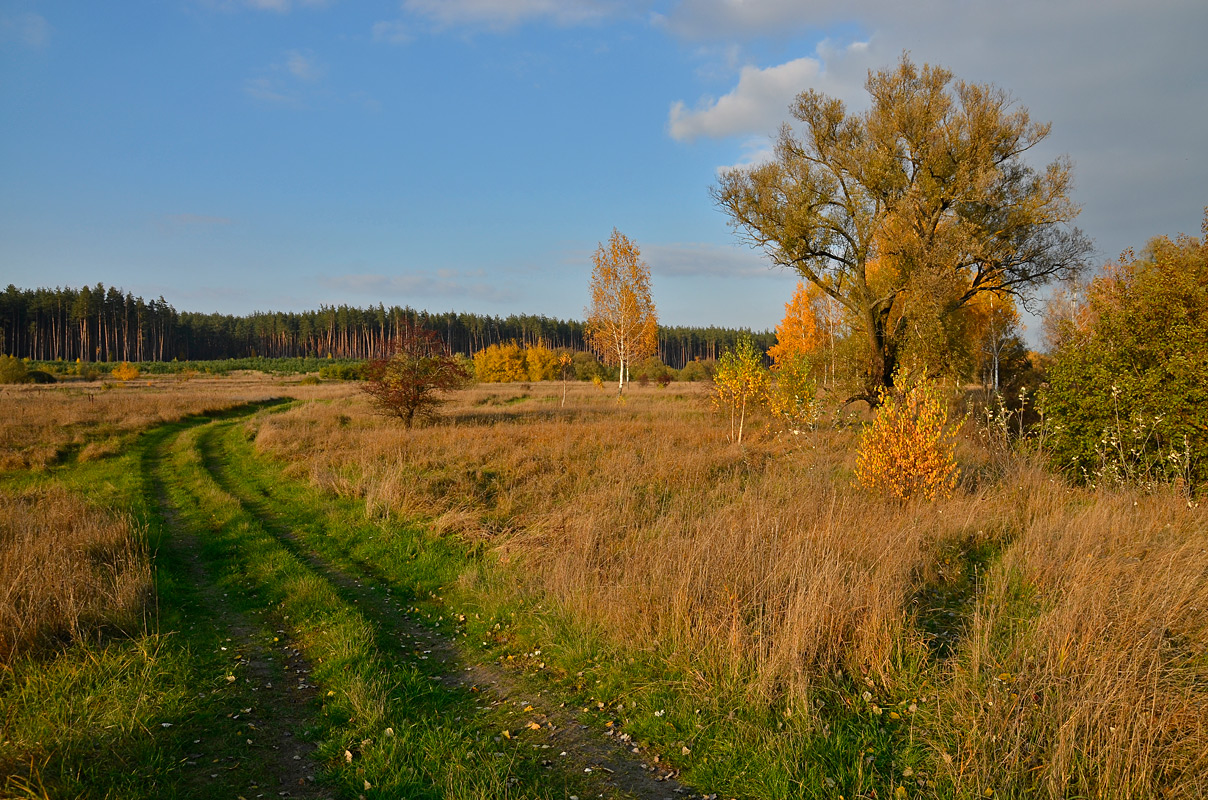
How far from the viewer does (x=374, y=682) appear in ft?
17.3

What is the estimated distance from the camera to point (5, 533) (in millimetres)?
8195

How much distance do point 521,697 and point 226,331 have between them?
139 meters

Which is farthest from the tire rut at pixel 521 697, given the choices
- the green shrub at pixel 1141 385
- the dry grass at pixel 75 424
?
the dry grass at pixel 75 424

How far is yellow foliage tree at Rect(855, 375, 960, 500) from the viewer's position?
9094 millimetres

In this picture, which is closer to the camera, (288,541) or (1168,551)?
(1168,551)

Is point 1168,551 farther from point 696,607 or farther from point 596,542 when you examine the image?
point 596,542

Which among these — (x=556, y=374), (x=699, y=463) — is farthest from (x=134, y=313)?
(x=699, y=463)

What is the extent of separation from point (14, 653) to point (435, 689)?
369 centimetres

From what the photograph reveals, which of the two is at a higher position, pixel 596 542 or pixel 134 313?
pixel 134 313

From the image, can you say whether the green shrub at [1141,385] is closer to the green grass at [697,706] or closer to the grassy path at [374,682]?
the green grass at [697,706]

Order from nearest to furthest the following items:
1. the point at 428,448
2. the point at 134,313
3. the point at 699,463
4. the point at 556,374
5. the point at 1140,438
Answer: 1. the point at 1140,438
2. the point at 699,463
3. the point at 428,448
4. the point at 556,374
5. the point at 134,313

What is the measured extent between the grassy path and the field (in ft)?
0.09

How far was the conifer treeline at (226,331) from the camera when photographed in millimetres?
91938

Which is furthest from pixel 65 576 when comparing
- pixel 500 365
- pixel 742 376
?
pixel 500 365
